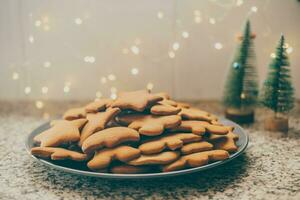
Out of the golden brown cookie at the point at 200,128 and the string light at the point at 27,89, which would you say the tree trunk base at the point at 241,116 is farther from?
the string light at the point at 27,89

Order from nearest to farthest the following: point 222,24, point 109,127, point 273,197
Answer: point 273,197 < point 109,127 < point 222,24

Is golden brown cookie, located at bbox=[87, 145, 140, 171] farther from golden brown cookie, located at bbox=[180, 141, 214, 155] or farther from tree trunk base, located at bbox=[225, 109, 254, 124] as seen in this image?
tree trunk base, located at bbox=[225, 109, 254, 124]

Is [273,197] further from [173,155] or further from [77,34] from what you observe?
[77,34]

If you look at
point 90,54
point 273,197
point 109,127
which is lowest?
point 273,197

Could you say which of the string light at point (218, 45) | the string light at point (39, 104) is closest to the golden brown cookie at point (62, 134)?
the string light at point (39, 104)

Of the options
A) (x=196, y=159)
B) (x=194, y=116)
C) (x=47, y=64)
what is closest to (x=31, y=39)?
(x=47, y=64)

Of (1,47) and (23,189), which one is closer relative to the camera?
(23,189)

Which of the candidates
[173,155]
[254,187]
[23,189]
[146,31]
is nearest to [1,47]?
[146,31]
